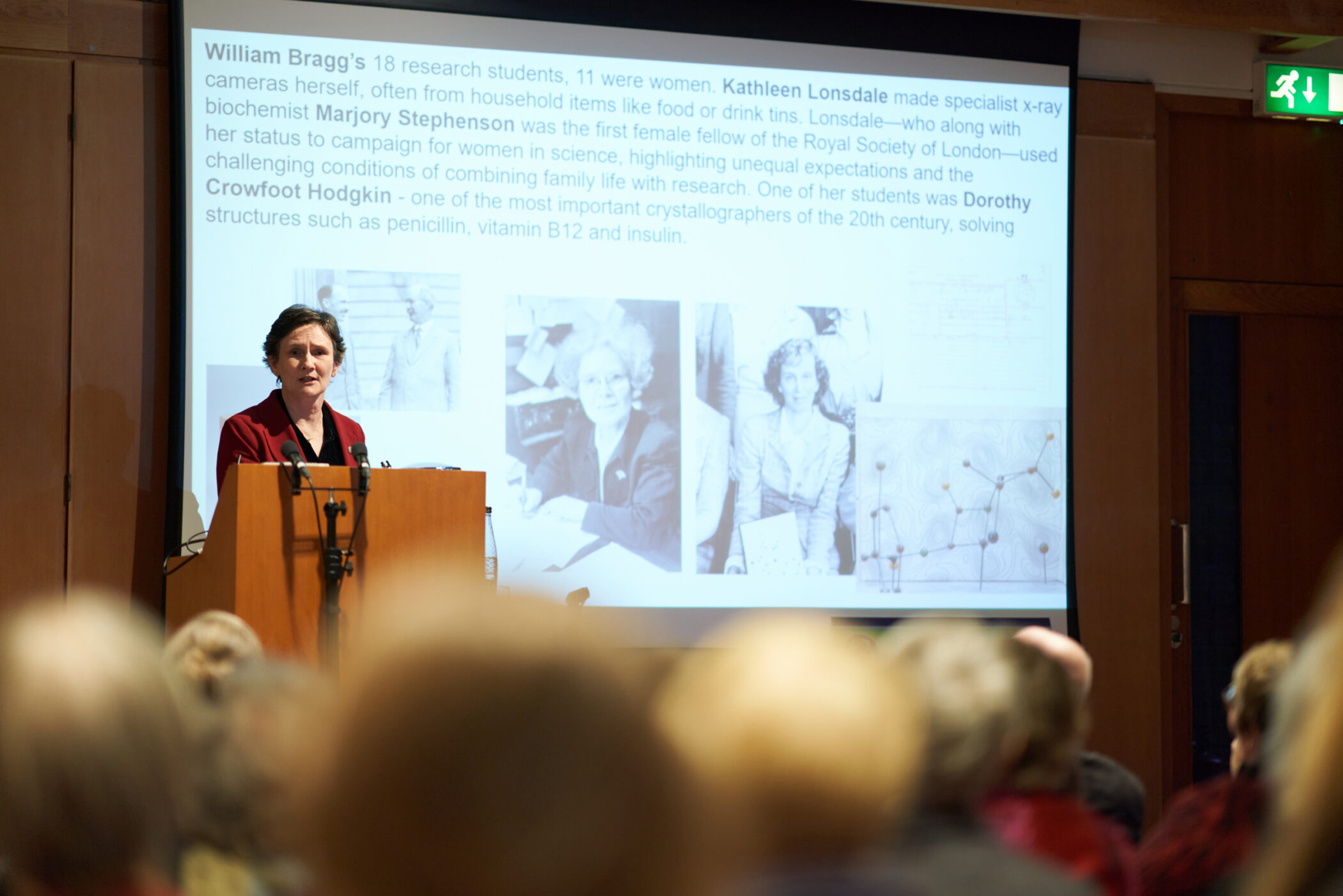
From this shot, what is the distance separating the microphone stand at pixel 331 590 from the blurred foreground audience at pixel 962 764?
1835mm

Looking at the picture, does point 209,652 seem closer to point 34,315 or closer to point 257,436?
point 257,436

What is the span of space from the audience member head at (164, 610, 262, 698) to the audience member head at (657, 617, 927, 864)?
1.19m

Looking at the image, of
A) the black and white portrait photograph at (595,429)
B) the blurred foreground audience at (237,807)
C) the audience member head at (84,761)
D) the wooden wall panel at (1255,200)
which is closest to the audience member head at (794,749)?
the audience member head at (84,761)

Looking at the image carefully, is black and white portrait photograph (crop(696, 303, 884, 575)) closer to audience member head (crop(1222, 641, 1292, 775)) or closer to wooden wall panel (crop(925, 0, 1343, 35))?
wooden wall panel (crop(925, 0, 1343, 35))

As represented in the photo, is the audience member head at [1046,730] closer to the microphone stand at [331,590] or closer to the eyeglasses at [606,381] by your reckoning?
the microphone stand at [331,590]

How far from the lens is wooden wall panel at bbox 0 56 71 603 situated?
14.4 ft

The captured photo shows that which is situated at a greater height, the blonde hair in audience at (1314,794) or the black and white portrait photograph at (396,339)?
the black and white portrait photograph at (396,339)

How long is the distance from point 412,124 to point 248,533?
225 centimetres

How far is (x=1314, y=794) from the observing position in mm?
675

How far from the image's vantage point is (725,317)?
489 cm

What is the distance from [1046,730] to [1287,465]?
5.07 m

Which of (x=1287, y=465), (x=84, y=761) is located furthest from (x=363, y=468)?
(x=1287, y=465)

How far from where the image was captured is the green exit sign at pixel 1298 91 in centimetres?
566

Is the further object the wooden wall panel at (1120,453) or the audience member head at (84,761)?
the wooden wall panel at (1120,453)
